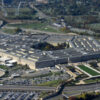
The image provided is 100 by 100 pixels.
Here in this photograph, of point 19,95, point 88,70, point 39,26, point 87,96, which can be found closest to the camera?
point 87,96

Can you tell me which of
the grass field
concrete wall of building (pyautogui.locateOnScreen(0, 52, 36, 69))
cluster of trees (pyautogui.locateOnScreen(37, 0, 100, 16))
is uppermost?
concrete wall of building (pyautogui.locateOnScreen(0, 52, 36, 69))

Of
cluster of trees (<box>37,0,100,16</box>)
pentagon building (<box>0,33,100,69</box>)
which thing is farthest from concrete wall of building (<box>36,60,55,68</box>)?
cluster of trees (<box>37,0,100,16</box>)

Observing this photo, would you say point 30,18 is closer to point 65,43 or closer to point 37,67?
point 65,43

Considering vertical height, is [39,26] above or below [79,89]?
below

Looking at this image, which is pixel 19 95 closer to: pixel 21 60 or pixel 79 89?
pixel 79 89

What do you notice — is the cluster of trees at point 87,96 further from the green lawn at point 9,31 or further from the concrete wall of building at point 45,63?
the green lawn at point 9,31

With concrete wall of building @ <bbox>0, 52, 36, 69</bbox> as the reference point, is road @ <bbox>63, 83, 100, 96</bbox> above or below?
above

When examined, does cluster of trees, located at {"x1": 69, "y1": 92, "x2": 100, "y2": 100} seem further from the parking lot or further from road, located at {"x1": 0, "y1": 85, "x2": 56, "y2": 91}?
the parking lot

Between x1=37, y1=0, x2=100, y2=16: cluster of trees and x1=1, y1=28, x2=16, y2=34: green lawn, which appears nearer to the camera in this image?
x1=1, y1=28, x2=16, y2=34: green lawn

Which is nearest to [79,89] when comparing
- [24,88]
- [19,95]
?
[24,88]

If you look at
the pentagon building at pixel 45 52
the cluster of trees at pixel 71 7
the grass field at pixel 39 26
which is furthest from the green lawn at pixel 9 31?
the cluster of trees at pixel 71 7

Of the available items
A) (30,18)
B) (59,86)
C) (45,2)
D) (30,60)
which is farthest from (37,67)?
(45,2)
